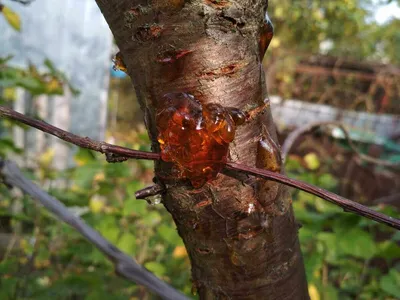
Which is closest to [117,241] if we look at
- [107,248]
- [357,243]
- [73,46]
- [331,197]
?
[107,248]

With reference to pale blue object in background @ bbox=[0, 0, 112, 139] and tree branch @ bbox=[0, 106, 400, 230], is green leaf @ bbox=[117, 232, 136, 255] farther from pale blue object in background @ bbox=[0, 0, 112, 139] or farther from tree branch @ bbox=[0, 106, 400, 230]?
pale blue object in background @ bbox=[0, 0, 112, 139]

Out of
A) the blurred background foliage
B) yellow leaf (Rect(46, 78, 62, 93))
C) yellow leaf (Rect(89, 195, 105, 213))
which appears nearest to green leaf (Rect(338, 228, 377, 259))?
the blurred background foliage

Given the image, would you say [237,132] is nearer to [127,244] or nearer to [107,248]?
[107,248]

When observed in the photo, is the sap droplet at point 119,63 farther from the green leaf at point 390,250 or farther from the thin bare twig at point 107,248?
the green leaf at point 390,250

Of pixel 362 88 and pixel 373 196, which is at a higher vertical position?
pixel 362 88

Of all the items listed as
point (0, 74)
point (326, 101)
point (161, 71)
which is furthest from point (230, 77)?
point (326, 101)

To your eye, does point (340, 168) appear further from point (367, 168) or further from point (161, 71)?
point (161, 71)
